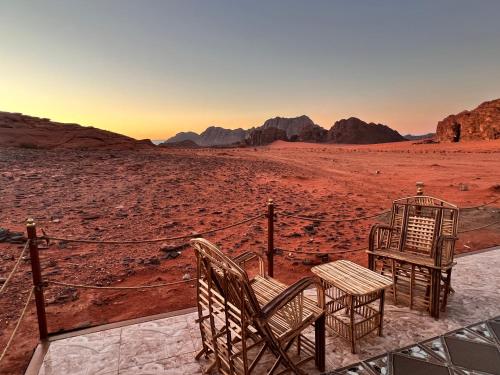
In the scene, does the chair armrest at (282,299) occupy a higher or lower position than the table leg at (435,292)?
higher

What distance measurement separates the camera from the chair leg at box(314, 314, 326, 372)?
2.95 metres

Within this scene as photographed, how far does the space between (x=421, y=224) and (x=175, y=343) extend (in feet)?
11.4

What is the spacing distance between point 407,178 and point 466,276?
1555cm

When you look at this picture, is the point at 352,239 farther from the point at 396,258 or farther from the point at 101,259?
the point at 101,259

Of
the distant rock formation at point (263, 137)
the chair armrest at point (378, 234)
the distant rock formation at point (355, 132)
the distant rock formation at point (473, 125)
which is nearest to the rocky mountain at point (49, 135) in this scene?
the chair armrest at point (378, 234)

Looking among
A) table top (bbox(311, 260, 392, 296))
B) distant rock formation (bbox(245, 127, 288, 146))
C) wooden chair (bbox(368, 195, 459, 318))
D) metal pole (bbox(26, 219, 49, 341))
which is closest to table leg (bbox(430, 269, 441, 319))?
wooden chair (bbox(368, 195, 459, 318))

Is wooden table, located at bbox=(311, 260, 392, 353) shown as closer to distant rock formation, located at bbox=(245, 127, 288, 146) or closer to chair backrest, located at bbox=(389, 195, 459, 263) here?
chair backrest, located at bbox=(389, 195, 459, 263)

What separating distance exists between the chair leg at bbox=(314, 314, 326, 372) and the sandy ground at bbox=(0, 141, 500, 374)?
266 centimetres

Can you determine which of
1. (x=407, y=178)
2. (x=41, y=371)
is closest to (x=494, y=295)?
(x=41, y=371)

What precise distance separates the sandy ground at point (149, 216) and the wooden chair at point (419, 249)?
2.20 metres

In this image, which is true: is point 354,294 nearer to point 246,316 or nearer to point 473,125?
point 246,316

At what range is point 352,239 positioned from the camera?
27.3 feet

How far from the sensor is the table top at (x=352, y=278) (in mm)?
3236

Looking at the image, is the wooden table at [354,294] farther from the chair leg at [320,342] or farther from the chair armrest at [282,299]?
the chair armrest at [282,299]
